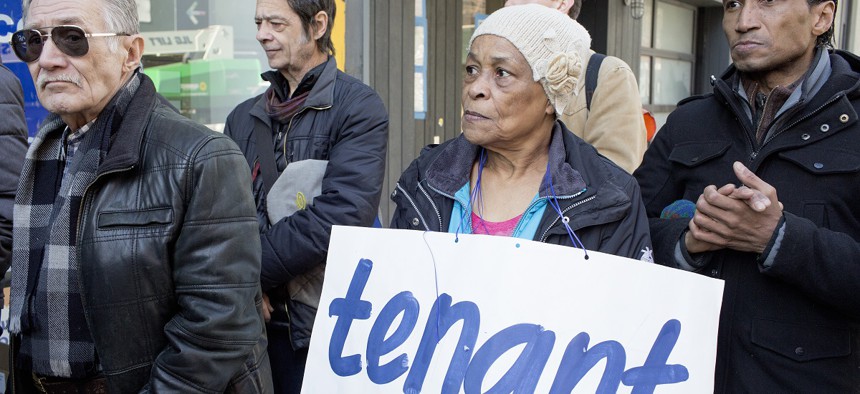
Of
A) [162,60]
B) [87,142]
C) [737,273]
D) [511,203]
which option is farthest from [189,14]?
→ [737,273]

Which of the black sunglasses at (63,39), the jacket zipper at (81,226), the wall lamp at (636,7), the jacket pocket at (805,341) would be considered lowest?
the jacket pocket at (805,341)

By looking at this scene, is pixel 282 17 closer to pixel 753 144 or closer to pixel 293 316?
pixel 293 316

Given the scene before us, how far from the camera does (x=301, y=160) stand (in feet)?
9.68

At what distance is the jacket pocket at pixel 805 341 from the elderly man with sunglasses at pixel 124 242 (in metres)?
1.36

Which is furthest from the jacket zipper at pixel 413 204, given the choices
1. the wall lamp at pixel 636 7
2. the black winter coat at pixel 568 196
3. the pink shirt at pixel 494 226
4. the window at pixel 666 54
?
the window at pixel 666 54

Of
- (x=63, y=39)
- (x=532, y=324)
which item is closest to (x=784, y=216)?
(x=532, y=324)

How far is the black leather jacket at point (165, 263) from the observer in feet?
6.36

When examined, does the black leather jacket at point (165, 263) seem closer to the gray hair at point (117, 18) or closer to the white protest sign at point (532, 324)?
the gray hair at point (117, 18)

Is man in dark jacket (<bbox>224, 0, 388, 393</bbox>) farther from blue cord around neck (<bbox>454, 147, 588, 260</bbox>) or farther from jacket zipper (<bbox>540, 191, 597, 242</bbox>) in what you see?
jacket zipper (<bbox>540, 191, 597, 242</bbox>)

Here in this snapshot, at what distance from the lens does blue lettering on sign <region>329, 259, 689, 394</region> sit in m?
1.63

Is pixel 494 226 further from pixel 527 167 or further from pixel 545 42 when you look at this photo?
pixel 545 42

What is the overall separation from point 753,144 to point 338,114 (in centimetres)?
149

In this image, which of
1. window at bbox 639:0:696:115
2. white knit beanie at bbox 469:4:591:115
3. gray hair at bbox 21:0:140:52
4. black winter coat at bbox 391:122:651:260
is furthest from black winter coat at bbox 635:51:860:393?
window at bbox 639:0:696:115

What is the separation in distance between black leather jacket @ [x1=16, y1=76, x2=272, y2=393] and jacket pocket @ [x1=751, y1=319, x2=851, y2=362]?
4.50ft
